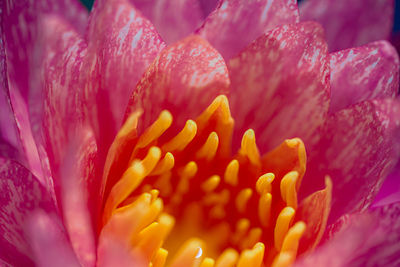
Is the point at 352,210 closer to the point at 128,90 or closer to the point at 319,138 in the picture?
the point at 319,138

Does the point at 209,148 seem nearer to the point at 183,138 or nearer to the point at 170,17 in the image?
the point at 183,138

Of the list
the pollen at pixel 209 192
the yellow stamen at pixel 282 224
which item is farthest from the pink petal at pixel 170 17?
the yellow stamen at pixel 282 224

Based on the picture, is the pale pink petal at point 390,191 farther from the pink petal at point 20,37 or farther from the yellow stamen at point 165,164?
the pink petal at point 20,37

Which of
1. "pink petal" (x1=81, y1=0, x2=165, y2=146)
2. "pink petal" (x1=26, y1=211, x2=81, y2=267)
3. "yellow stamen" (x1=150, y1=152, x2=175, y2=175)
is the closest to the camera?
"pink petal" (x1=26, y1=211, x2=81, y2=267)

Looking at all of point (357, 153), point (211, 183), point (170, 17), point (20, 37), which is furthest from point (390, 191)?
point (20, 37)

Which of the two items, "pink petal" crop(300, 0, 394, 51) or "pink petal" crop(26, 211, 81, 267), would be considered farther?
"pink petal" crop(300, 0, 394, 51)

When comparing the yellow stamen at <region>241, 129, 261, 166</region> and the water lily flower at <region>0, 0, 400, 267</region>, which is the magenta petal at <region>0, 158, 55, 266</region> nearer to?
the water lily flower at <region>0, 0, 400, 267</region>

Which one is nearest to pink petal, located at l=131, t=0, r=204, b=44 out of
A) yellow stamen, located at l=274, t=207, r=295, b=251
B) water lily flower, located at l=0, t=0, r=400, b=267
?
water lily flower, located at l=0, t=0, r=400, b=267
